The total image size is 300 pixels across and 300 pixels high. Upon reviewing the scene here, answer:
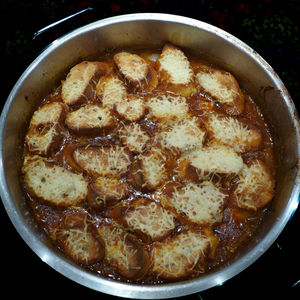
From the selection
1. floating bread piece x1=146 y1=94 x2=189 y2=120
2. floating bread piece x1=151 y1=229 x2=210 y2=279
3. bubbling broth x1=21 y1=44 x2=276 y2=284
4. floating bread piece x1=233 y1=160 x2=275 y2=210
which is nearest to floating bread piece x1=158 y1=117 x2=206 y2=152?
bubbling broth x1=21 y1=44 x2=276 y2=284

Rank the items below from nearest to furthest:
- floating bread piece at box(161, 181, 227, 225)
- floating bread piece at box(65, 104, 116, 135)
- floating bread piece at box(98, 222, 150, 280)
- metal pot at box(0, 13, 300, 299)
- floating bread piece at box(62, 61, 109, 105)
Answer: metal pot at box(0, 13, 300, 299), floating bread piece at box(98, 222, 150, 280), floating bread piece at box(161, 181, 227, 225), floating bread piece at box(65, 104, 116, 135), floating bread piece at box(62, 61, 109, 105)

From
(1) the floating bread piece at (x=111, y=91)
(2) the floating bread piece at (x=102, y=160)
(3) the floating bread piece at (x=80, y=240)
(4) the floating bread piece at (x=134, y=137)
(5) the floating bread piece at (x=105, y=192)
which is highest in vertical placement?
(1) the floating bread piece at (x=111, y=91)

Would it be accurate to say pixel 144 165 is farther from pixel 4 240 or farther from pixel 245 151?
pixel 4 240

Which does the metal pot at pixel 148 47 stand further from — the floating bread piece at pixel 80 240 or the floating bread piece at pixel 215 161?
the floating bread piece at pixel 215 161

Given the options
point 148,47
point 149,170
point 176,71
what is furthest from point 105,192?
Answer: point 148,47

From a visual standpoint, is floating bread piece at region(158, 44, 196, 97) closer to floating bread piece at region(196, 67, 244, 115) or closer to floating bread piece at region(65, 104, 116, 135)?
floating bread piece at region(196, 67, 244, 115)

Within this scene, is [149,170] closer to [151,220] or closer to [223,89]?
[151,220]

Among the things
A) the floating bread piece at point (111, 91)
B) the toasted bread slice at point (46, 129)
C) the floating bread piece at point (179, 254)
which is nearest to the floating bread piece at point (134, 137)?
the floating bread piece at point (111, 91)
